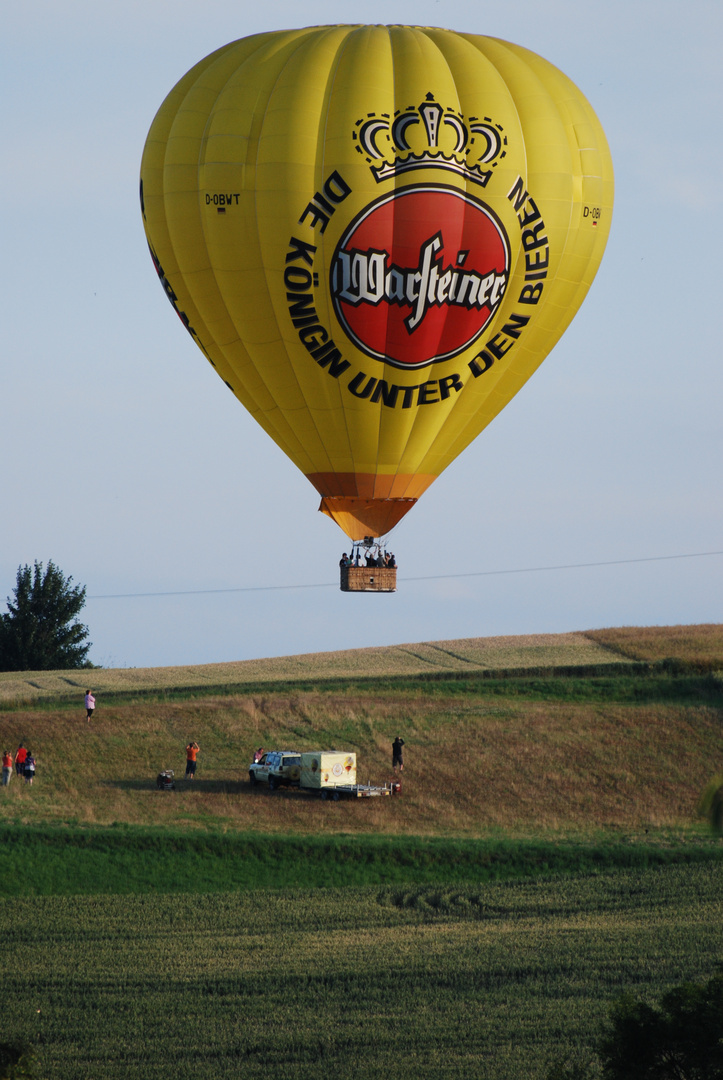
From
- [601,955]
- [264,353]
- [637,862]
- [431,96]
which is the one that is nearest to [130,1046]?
[601,955]

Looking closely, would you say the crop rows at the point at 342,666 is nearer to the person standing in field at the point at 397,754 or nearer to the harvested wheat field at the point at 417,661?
the harvested wheat field at the point at 417,661

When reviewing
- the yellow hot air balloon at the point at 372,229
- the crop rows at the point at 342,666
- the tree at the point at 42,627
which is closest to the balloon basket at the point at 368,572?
the yellow hot air balloon at the point at 372,229

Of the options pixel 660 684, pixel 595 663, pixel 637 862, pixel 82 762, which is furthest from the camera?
pixel 595 663

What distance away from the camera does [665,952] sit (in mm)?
39562

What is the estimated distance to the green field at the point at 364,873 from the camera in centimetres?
3388

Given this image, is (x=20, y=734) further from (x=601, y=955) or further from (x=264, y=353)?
(x=601, y=955)

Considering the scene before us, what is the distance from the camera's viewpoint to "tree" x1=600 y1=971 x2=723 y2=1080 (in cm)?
2503

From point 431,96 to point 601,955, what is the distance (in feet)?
78.3

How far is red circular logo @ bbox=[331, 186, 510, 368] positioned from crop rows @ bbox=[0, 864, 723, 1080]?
16.8 metres

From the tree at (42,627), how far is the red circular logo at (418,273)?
64963 mm

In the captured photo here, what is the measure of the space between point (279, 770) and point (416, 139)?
24.5m

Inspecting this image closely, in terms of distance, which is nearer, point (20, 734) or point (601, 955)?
point (601, 955)

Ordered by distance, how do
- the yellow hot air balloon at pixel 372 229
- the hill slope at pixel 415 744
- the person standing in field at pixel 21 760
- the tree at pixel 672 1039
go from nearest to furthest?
1. the tree at pixel 672 1039
2. the yellow hot air balloon at pixel 372 229
3. the hill slope at pixel 415 744
4. the person standing in field at pixel 21 760

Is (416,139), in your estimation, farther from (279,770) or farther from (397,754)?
(397,754)
